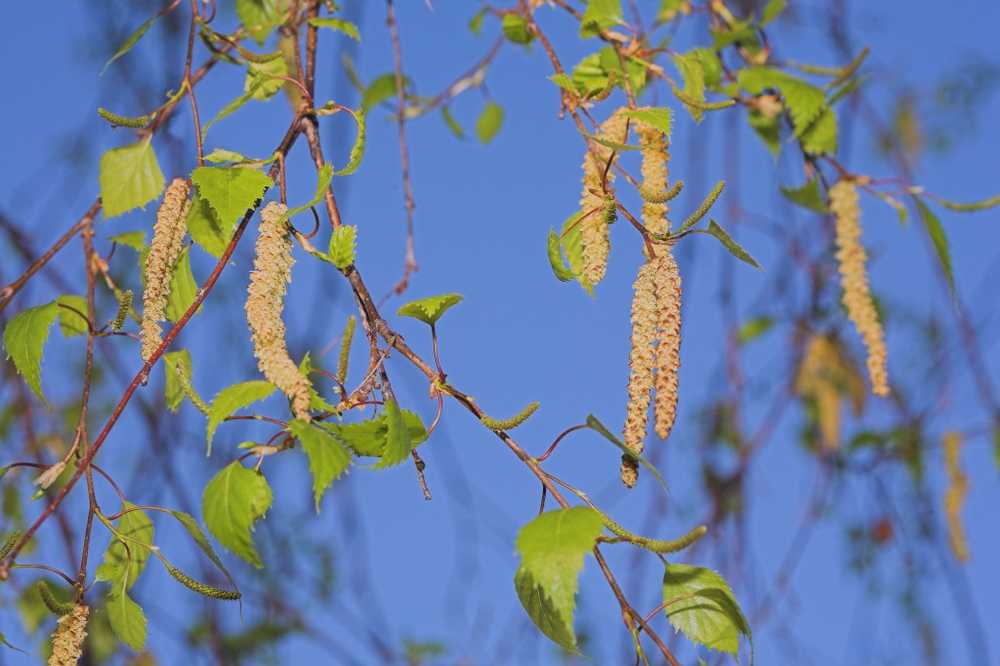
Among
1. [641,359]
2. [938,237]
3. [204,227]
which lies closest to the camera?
[641,359]

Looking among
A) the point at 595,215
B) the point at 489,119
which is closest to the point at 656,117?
the point at 595,215

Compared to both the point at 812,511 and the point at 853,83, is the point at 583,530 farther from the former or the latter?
the point at 812,511

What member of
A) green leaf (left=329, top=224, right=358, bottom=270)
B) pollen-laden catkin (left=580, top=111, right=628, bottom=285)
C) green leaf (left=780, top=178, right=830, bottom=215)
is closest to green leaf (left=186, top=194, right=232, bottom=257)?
green leaf (left=329, top=224, right=358, bottom=270)

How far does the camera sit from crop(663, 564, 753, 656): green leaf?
101 centimetres

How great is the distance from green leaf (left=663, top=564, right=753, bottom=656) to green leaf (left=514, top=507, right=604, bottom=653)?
6.6 inches

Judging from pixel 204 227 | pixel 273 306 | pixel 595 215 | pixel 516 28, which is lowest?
pixel 273 306

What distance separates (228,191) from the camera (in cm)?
100

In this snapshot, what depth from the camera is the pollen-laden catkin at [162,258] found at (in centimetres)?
100

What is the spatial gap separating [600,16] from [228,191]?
455mm

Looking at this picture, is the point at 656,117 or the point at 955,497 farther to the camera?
the point at 955,497

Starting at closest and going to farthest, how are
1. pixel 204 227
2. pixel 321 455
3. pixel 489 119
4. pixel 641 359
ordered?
pixel 321 455 < pixel 641 359 < pixel 204 227 < pixel 489 119

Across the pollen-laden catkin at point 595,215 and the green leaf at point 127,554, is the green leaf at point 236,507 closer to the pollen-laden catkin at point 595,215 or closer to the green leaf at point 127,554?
the green leaf at point 127,554

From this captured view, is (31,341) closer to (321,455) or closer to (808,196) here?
(321,455)

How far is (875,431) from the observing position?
2.61 meters
